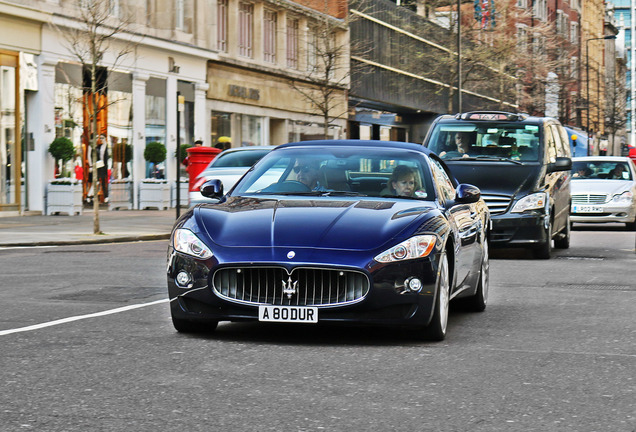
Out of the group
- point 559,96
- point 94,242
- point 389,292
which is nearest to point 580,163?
point 94,242

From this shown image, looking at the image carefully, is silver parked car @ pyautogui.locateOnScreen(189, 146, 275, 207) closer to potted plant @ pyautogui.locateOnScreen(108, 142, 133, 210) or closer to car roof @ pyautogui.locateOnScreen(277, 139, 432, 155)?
car roof @ pyautogui.locateOnScreen(277, 139, 432, 155)

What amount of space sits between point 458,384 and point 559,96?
65.5 meters

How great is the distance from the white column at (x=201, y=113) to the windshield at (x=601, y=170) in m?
15.2

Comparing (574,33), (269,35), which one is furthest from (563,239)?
(574,33)

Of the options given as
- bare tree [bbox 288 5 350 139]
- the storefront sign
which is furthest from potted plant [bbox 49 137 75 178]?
bare tree [bbox 288 5 350 139]

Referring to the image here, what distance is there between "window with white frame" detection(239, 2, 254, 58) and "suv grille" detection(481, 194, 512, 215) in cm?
2689

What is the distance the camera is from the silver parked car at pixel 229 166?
68.2 feet

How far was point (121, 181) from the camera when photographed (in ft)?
113

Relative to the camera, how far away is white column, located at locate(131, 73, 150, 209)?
35.7 metres

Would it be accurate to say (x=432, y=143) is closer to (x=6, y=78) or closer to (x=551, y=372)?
(x=551, y=372)

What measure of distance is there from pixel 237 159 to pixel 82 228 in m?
4.74

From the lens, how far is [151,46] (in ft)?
120

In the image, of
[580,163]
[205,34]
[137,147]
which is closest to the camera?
[580,163]

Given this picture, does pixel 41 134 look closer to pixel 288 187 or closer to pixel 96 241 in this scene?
pixel 96 241
